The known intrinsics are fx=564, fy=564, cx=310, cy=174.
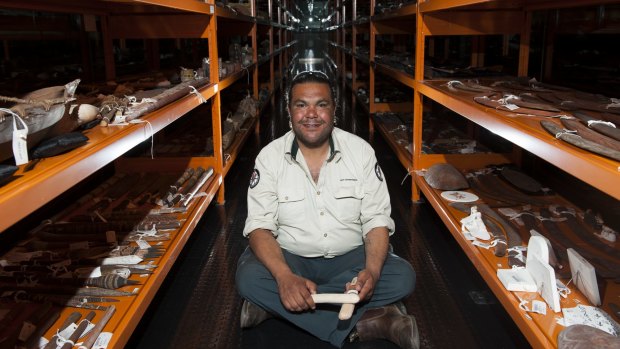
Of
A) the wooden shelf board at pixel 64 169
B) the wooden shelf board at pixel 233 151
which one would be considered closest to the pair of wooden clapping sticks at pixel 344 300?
the wooden shelf board at pixel 64 169

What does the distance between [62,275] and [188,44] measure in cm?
807

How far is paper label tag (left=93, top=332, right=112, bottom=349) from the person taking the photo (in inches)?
79.1

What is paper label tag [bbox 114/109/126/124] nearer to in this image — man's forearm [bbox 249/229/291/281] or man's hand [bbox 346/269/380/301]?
man's forearm [bbox 249/229/291/281]

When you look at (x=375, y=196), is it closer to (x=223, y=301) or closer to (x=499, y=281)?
(x=499, y=281)

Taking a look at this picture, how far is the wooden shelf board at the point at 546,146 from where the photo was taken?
1647 mm

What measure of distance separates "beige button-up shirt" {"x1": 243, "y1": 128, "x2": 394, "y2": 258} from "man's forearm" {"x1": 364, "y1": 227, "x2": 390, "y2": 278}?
3 cm

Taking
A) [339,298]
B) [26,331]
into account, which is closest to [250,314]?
[339,298]

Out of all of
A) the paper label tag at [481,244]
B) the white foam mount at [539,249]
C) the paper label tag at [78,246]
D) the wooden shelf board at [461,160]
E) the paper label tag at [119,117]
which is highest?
the paper label tag at [119,117]

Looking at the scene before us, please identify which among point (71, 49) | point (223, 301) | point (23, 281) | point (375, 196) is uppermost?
point (71, 49)

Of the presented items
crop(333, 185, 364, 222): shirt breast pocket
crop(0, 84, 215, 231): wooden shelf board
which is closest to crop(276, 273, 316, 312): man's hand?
crop(333, 185, 364, 222): shirt breast pocket

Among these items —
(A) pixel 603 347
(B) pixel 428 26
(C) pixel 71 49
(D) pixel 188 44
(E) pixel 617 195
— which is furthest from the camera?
(D) pixel 188 44

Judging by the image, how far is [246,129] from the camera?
6625mm

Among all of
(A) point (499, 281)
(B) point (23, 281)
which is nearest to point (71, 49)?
(B) point (23, 281)

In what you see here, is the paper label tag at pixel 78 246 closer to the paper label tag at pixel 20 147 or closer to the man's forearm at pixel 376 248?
the paper label tag at pixel 20 147
